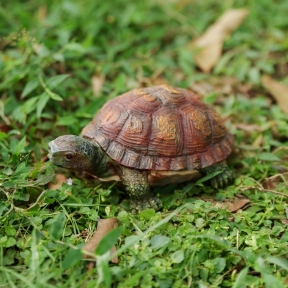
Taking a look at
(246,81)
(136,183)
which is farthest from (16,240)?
(246,81)

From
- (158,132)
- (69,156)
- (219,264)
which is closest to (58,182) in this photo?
(69,156)

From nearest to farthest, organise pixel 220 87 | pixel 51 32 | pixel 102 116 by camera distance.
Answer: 1. pixel 102 116
2. pixel 220 87
3. pixel 51 32

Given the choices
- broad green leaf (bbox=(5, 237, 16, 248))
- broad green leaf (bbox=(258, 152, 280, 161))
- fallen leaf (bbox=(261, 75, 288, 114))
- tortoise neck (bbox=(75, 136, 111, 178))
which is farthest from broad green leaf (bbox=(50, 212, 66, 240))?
fallen leaf (bbox=(261, 75, 288, 114))

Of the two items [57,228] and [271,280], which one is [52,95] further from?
[271,280]

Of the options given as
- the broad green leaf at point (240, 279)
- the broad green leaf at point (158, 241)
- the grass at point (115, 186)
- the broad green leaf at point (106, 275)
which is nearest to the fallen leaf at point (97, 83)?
the grass at point (115, 186)

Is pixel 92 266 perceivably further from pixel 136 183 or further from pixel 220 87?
pixel 220 87

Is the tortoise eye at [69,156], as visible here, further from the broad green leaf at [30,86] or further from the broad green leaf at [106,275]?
the broad green leaf at [30,86]
